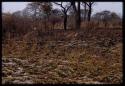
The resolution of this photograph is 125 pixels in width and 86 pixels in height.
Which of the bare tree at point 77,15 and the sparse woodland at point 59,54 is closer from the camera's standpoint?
the sparse woodland at point 59,54

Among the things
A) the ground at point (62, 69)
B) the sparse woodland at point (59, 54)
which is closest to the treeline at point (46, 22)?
the sparse woodland at point (59, 54)

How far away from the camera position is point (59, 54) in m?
7.28

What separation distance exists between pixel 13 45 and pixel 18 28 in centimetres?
348

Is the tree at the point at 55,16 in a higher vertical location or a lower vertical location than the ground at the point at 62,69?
higher

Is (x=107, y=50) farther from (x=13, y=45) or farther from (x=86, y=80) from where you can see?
(x=86, y=80)

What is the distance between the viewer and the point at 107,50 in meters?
8.04

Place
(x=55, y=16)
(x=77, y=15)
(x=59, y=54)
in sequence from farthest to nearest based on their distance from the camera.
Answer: (x=55, y=16) → (x=77, y=15) → (x=59, y=54)

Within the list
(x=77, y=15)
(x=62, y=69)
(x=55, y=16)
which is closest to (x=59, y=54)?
(x=62, y=69)

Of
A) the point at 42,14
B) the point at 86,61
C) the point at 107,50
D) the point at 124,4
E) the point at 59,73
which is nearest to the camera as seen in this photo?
the point at 124,4

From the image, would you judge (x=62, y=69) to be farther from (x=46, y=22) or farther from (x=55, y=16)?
(x=55, y=16)

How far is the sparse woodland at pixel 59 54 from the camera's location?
14.2 feet

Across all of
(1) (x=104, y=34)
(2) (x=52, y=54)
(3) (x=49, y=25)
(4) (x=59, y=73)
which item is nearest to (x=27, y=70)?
(4) (x=59, y=73)

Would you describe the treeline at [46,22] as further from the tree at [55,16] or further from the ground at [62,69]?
the ground at [62,69]

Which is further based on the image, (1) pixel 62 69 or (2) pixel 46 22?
(2) pixel 46 22
